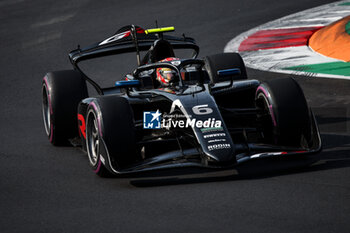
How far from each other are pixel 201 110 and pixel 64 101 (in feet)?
7.38

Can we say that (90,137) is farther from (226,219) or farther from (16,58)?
(16,58)

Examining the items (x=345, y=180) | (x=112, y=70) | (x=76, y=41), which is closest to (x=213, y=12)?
(x=76, y=41)

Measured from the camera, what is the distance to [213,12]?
17844 millimetres

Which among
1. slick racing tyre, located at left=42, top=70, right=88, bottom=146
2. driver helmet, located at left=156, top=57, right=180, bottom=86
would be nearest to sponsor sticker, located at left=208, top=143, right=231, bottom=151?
driver helmet, located at left=156, top=57, right=180, bottom=86

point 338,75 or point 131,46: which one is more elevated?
point 131,46

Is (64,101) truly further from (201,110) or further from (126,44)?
(201,110)

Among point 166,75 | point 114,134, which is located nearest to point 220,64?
point 166,75

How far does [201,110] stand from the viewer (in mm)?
7430

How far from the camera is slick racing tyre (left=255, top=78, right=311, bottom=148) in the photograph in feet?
24.8

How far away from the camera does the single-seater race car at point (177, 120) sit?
7.18m

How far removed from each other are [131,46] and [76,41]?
6.80 m

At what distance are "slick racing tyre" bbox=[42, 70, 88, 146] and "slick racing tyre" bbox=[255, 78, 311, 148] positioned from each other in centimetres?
251

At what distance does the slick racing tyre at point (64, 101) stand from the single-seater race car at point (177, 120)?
12 mm

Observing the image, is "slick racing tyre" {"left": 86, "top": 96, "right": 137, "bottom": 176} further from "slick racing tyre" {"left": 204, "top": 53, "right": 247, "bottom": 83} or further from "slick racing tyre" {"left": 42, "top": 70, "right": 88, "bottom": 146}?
"slick racing tyre" {"left": 204, "top": 53, "right": 247, "bottom": 83}
